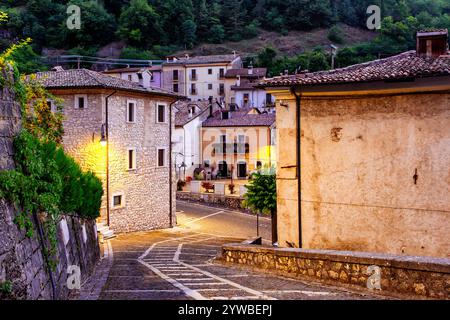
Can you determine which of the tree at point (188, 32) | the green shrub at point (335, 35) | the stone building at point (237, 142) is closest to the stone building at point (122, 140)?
the stone building at point (237, 142)

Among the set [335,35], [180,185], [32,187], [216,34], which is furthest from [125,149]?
[335,35]

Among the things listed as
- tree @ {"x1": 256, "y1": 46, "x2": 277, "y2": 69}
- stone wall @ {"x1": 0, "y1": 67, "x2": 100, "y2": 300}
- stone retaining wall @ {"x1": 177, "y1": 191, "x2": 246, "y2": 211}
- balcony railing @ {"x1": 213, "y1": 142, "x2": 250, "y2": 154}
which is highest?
tree @ {"x1": 256, "y1": 46, "x2": 277, "y2": 69}

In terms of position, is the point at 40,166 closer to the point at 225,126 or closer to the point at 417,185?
the point at 417,185

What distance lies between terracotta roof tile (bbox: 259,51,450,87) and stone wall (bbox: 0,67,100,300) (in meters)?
7.34

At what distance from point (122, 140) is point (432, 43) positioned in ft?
60.8

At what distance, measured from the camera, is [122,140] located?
29406mm

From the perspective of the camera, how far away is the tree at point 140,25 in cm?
10656

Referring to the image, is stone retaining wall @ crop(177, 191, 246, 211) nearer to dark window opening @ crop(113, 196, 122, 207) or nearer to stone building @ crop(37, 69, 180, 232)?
stone building @ crop(37, 69, 180, 232)

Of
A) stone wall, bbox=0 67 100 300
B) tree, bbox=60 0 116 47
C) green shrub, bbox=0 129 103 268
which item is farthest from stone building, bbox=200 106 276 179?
tree, bbox=60 0 116 47

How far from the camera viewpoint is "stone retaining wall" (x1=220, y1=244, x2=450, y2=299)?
26.6 ft

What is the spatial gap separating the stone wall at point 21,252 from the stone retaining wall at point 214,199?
28.8 meters

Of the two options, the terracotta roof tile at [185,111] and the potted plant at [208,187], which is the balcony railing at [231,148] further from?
the potted plant at [208,187]
